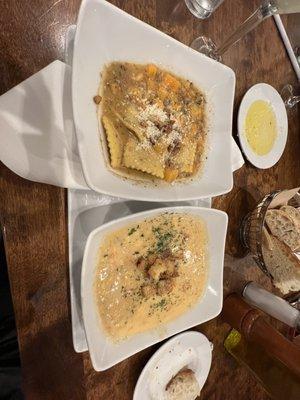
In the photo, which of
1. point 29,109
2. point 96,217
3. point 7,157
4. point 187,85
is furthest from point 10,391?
point 187,85

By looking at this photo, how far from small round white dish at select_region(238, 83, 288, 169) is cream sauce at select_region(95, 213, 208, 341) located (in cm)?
51

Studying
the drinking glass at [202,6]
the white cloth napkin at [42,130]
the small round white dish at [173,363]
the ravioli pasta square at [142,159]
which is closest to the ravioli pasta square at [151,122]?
the ravioli pasta square at [142,159]

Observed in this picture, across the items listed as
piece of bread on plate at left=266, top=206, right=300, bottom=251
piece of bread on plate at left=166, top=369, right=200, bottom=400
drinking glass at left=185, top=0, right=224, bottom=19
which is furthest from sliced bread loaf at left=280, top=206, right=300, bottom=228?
drinking glass at left=185, top=0, right=224, bottom=19

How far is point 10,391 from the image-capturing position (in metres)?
1.71

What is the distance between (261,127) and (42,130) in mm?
1135

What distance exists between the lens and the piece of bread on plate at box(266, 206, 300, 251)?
1924 mm

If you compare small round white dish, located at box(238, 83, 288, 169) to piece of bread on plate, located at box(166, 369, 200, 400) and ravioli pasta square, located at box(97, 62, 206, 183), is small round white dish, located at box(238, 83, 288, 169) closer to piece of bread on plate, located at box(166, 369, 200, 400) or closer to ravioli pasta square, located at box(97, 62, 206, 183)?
ravioli pasta square, located at box(97, 62, 206, 183)

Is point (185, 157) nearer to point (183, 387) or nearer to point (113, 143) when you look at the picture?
point (113, 143)

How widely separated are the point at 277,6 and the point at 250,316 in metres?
1.37

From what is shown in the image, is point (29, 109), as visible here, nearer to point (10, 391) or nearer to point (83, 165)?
point (83, 165)

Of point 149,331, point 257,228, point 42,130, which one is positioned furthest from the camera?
point 257,228

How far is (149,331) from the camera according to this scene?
1664 mm

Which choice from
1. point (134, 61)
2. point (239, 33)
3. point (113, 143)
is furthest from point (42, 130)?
point (239, 33)

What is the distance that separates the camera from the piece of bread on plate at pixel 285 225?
1.92 meters
